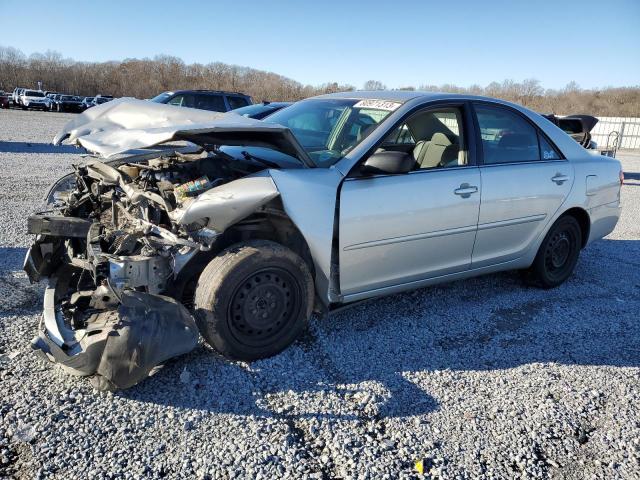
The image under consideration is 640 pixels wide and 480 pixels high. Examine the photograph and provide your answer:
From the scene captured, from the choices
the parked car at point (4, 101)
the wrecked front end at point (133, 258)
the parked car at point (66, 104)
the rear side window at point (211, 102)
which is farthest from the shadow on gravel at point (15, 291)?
the parked car at point (4, 101)

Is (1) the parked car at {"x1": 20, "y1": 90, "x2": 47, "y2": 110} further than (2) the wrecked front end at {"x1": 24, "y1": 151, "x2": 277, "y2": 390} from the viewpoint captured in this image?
Yes

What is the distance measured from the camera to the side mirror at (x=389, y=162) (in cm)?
318

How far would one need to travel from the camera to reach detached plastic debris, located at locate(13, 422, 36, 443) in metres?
2.31

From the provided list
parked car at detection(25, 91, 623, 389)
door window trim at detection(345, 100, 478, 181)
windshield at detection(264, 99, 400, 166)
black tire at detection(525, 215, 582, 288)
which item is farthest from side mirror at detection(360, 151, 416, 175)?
black tire at detection(525, 215, 582, 288)

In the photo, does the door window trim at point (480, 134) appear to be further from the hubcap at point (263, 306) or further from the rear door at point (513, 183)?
the hubcap at point (263, 306)

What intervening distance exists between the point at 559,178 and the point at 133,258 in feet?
11.9

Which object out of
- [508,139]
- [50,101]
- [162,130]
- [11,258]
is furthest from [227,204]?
[50,101]

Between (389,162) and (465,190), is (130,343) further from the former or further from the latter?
(465,190)

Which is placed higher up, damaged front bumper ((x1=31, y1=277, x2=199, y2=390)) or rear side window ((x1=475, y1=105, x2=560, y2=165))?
rear side window ((x1=475, y1=105, x2=560, y2=165))

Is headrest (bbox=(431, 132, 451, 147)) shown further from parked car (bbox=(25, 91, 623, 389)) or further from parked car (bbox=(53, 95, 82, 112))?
parked car (bbox=(53, 95, 82, 112))

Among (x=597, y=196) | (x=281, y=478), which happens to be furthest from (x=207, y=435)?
(x=597, y=196)

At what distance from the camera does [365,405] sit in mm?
2742

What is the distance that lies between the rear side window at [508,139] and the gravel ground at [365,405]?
1.32 m

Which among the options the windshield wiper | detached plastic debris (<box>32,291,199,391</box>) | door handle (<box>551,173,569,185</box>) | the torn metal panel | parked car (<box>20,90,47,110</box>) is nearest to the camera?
detached plastic debris (<box>32,291,199,391</box>)
